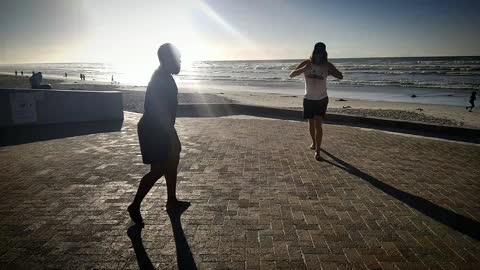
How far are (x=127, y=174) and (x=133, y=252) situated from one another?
219cm

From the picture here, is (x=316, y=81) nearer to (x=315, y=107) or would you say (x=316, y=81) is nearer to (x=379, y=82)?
(x=315, y=107)

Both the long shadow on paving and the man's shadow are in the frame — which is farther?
the long shadow on paving

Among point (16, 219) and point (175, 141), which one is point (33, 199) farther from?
point (175, 141)

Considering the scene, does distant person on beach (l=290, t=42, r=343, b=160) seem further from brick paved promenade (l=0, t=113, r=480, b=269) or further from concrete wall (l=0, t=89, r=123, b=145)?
concrete wall (l=0, t=89, r=123, b=145)

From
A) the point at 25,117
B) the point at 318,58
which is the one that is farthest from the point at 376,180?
the point at 25,117

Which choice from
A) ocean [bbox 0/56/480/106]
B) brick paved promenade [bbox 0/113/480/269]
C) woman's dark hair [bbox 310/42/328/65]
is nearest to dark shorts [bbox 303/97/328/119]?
woman's dark hair [bbox 310/42/328/65]

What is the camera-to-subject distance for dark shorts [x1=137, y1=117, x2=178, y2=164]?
331 cm

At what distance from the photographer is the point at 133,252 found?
291 cm

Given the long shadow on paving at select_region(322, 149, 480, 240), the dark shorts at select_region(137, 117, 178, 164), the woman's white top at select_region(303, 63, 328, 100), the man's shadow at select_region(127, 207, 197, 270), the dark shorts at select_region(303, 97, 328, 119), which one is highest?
the woman's white top at select_region(303, 63, 328, 100)

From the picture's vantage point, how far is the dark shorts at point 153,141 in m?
3.31

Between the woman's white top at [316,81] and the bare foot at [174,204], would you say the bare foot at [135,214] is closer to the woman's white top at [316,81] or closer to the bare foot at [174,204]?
A: the bare foot at [174,204]

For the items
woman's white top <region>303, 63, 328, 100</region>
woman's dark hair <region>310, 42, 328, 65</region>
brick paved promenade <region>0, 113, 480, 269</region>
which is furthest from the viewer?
woman's white top <region>303, 63, 328, 100</region>

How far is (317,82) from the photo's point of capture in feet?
18.4

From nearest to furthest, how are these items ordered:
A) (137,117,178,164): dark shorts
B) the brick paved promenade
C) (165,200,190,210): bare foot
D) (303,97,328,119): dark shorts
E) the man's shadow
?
the man's shadow < the brick paved promenade < (137,117,178,164): dark shorts < (165,200,190,210): bare foot < (303,97,328,119): dark shorts
